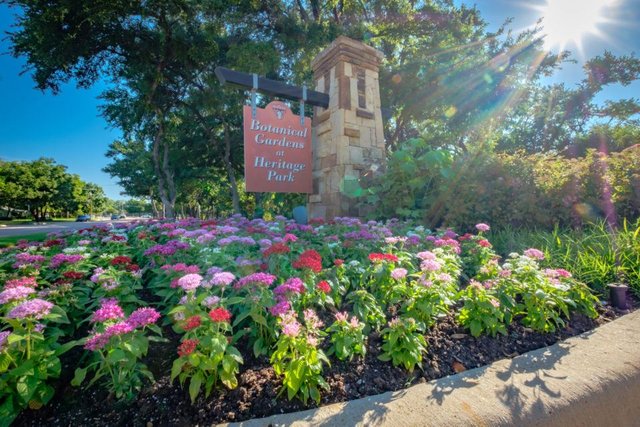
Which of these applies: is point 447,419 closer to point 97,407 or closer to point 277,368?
point 277,368

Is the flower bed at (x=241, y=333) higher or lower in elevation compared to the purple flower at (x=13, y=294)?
lower

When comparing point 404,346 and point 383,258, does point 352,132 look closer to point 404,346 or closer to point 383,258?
point 383,258

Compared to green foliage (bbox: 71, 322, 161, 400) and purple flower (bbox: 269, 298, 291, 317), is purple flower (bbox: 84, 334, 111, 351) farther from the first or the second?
purple flower (bbox: 269, 298, 291, 317)

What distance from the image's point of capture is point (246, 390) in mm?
1331

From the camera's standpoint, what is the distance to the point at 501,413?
1.13 m

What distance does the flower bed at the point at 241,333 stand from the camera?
124cm

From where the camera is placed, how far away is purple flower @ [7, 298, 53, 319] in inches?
48.3

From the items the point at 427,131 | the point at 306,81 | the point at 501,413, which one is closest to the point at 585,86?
the point at 427,131

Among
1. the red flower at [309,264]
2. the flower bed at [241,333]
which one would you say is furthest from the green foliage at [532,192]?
the red flower at [309,264]

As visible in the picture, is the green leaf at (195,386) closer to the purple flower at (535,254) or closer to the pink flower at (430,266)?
the pink flower at (430,266)

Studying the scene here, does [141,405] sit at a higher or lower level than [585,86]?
lower

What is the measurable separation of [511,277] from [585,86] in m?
17.7

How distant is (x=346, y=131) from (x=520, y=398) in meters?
4.39

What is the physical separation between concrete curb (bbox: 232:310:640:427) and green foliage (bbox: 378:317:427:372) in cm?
15
